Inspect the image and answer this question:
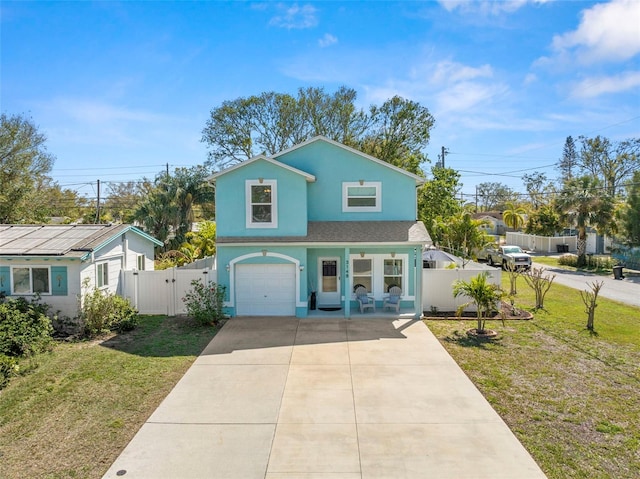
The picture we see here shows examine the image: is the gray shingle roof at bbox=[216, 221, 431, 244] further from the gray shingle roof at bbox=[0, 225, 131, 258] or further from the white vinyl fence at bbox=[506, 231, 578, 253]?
the white vinyl fence at bbox=[506, 231, 578, 253]

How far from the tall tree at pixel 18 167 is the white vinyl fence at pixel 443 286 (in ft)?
90.5

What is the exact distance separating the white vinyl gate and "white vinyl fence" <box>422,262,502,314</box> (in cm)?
826

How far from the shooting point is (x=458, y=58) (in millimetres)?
14531

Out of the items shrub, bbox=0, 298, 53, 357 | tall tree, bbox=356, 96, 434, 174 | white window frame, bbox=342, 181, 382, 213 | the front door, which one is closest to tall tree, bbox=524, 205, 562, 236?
tall tree, bbox=356, 96, 434, 174

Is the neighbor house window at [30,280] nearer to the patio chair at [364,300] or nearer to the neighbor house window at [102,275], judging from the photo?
the neighbor house window at [102,275]

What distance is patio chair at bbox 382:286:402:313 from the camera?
586 inches

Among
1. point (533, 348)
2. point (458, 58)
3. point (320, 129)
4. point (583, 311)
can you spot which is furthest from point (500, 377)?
point (320, 129)

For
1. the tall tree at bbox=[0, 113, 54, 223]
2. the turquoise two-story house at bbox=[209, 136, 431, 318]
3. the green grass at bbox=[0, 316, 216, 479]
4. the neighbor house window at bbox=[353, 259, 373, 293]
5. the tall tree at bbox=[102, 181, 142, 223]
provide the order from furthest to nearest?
the tall tree at bbox=[102, 181, 142, 223]
the tall tree at bbox=[0, 113, 54, 223]
the neighbor house window at bbox=[353, 259, 373, 293]
the turquoise two-story house at bbox=[209, 136, 431, 318]
the green grass at bbox=[0, 316, 216, 479]

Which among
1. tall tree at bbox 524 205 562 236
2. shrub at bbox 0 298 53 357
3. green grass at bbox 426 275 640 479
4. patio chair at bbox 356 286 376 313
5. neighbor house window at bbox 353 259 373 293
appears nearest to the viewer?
green grass at bbox 426 275 640 479

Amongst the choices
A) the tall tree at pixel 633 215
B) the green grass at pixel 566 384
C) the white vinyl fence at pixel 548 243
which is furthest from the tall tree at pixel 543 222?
the green grass at pixel 566 384

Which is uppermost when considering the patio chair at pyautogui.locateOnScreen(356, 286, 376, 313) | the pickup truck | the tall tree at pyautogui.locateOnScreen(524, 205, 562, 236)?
the tall tree at pyautogui.locateOnScreen(524, 205, 562, 236)

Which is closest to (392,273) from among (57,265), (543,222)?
(57,265)

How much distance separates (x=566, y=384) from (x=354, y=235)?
7880 millimetres

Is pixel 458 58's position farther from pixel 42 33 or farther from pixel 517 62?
pixel 42 33
